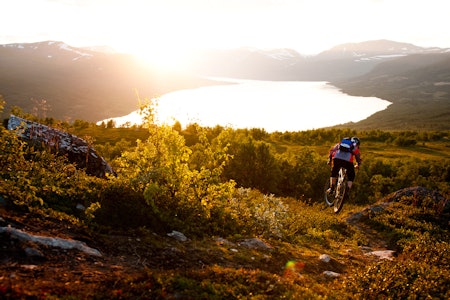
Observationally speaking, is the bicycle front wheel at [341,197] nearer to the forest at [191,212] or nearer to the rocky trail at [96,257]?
the forest at [191,212]

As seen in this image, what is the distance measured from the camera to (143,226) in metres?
8.12

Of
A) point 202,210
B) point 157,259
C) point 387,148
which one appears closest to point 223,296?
point 157,259

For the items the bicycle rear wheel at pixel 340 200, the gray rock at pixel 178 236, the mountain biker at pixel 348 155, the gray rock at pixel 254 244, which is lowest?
the bicycle rear wheel at pixel 340 200

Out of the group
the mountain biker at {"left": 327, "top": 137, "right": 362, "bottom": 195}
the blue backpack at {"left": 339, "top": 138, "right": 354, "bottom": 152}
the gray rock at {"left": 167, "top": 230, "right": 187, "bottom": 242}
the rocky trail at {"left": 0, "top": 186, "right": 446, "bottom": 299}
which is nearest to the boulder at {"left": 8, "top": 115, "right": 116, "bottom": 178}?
the gray rock at {"left": 167, "top": 230, "right": 187, "bottom": 242}

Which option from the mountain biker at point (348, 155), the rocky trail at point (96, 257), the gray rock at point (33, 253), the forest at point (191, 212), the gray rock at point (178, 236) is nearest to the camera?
the rocky trail at point (96, 257)

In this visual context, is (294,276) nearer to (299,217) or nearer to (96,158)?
(299,217)

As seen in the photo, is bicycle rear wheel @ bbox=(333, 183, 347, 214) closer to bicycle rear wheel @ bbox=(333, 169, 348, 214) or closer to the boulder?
bicycle rear wheel @ bbox=(333, 169, 348, 214)

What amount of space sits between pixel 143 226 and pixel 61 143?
653 centimetres

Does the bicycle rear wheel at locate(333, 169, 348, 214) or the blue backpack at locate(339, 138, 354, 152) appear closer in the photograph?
the blue backpack at locate(339, 138, 354, 152)

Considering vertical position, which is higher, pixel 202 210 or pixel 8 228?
pixel 8 228

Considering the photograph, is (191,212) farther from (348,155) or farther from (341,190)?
(341,190)

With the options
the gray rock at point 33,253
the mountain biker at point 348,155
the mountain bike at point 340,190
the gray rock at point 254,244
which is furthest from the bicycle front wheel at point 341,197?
the gray rock at point 33,253

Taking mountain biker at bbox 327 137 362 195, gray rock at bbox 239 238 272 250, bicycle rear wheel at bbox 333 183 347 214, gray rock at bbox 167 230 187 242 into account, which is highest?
mountain biker at bbox 327 137 362 195

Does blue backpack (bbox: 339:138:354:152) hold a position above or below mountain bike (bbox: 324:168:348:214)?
above
